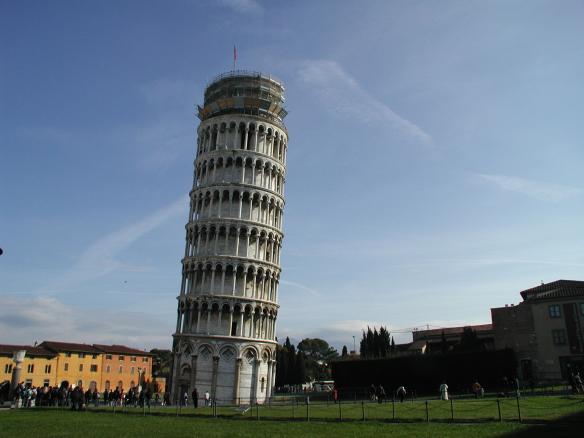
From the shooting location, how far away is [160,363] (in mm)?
129625

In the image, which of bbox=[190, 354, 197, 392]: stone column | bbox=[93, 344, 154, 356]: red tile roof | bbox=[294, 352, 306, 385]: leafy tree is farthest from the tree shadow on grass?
bbox=[93, 344, 154, 356]: red tile roof

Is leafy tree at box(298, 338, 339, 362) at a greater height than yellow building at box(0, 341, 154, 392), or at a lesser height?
greater

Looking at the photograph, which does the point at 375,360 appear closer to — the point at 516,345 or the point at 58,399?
the point at 516,345

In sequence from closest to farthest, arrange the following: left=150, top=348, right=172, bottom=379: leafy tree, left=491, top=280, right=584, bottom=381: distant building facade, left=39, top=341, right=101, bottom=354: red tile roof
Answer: left=491, top=280, right=584, bottom=381: distant building facade → left=39, top=341, right=101, bottom=354: red tile roof → left=150, top=348, right=172, bottom=379: leafy tree

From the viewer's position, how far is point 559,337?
49.3 metres

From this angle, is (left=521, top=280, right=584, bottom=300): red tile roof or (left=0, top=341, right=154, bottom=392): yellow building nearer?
(left=521, top=280, right=584, bottom=300): red tile roof

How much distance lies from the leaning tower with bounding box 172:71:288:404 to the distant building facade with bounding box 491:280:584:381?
26566 millimetres

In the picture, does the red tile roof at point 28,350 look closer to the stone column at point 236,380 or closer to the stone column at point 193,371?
the stone column at point 193,371

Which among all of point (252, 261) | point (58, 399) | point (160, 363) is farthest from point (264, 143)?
point (160, 363)

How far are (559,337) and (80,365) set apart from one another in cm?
6802

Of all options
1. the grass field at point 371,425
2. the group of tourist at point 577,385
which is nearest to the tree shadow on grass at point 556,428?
the grass field at point 371,425

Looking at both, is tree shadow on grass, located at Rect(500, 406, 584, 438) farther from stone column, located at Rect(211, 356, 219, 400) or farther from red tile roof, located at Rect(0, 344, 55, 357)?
red tile roof, located at Rect(0, 344, 55, 357)

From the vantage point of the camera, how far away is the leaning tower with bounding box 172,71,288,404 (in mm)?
51562

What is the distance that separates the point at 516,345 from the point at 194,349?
1342 inches
